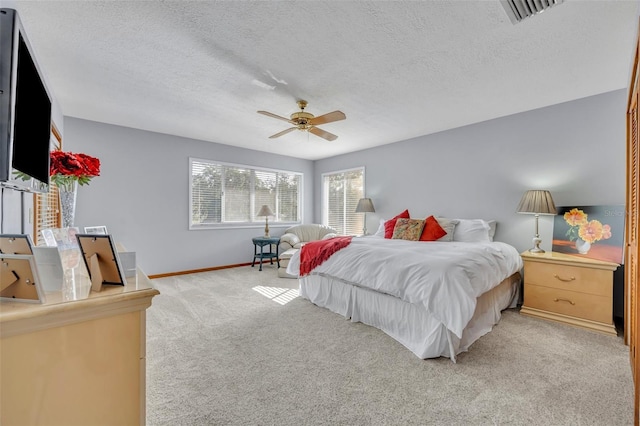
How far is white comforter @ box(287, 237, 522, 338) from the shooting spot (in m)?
2.11

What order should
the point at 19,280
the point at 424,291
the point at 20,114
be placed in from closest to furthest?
the point at 19,280, the point at 20,114, the point at 424,291

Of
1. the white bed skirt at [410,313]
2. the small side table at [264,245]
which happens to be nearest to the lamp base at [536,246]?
the white bed skirt at [410,313]

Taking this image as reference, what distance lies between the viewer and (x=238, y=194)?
575 centimetres

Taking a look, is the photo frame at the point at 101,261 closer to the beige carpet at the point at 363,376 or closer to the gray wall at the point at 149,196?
the beige carpet at the point at 363,376

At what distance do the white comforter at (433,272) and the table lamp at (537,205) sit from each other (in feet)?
1.04

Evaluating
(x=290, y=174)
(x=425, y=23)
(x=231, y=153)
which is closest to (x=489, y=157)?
(x=425, y=23)

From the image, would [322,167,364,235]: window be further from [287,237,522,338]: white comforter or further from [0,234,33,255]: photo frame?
[0,234,33,255]: photo frame

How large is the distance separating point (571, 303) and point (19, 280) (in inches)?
158

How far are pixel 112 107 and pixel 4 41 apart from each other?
310cm

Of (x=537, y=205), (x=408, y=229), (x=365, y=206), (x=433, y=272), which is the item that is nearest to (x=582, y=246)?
(x=537, y=205)

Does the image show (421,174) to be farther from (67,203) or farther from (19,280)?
(19,280)

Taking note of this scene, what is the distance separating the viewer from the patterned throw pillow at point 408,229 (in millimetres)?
3844

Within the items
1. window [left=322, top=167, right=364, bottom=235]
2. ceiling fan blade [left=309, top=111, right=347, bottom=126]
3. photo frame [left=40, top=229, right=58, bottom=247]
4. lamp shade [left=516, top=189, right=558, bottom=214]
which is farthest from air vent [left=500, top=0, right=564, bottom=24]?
window [left=322, top=167, right=364, bottom=235]

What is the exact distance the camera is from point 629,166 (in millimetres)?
2377
